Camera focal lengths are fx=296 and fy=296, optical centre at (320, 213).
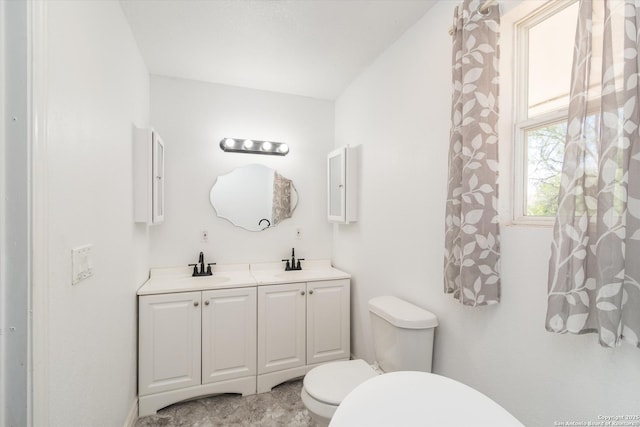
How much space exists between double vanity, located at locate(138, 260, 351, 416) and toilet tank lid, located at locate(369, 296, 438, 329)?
706 millimetres

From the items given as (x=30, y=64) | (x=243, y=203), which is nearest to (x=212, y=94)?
(x=243, y=203)

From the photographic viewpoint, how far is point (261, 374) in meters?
2.21

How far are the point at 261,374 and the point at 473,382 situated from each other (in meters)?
1.47

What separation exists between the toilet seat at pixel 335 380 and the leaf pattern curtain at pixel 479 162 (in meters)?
0.73

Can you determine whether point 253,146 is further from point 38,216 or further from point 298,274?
point 38,216

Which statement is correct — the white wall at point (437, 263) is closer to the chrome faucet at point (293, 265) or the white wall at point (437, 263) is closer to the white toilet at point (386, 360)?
the white toilet at point (386, 360)

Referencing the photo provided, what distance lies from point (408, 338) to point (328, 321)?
0.96 m

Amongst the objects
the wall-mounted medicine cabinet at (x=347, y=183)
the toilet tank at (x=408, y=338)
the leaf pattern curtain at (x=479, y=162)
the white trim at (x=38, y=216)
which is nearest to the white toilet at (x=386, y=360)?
the toilet tank at (x=408, y=338)

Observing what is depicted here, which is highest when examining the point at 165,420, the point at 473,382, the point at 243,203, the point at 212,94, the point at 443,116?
the point at 212,94

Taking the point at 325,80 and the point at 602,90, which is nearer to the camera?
the point at 602,90

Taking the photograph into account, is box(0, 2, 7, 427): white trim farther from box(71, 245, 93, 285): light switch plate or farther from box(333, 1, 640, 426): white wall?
box(333, 1, 640, 426): white wall

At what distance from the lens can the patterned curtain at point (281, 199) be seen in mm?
2799

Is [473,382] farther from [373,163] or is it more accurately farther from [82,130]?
[82,130]

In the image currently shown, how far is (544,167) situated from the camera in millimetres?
1236
